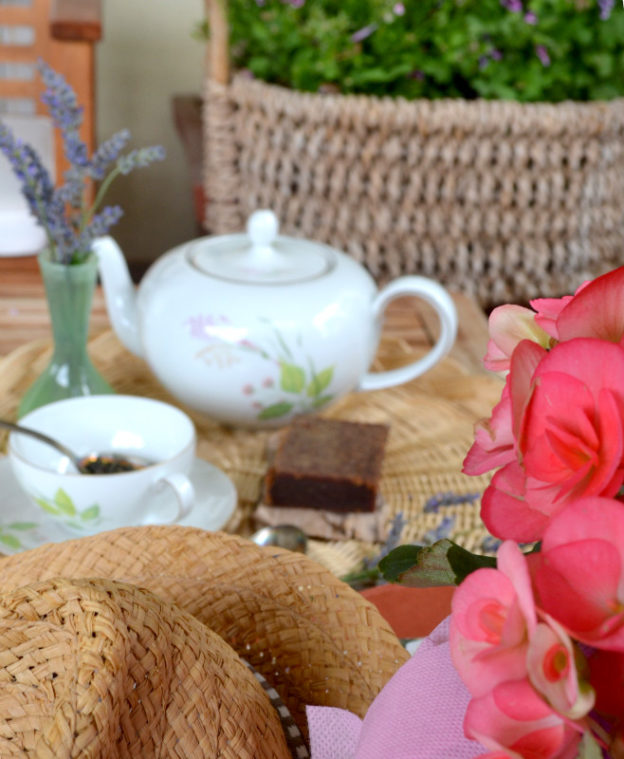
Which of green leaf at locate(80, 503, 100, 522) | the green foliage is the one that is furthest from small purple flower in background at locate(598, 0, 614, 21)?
green leaf at locate(80, 503, 100, 522)

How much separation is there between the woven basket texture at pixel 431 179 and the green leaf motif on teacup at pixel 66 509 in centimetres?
62

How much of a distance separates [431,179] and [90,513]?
0.66 metres

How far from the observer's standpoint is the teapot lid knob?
72 cm

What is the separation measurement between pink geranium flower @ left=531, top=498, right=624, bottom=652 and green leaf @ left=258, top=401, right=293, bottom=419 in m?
0.55

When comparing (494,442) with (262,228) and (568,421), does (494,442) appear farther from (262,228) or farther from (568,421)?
(262,228)

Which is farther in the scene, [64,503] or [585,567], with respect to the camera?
Answer: [64,503]

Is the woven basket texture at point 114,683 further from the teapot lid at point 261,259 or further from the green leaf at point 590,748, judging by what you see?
the teapot lid at point 261,259

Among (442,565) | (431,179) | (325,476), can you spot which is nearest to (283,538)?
(325,476)

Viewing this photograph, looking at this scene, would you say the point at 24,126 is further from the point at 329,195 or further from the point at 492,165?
the point at 492,165

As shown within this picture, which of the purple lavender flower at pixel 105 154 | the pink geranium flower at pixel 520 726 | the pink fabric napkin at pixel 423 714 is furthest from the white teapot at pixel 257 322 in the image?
the pink geranium flower at pixel 520 726

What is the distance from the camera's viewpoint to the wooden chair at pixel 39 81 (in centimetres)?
115

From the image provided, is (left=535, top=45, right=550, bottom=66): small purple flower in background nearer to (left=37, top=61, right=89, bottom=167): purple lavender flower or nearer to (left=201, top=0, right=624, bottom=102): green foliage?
(left=201, top=0, right=624, bottom=102): green foliage

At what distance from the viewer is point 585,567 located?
6.3 inches

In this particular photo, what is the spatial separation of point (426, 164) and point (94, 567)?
79cm
